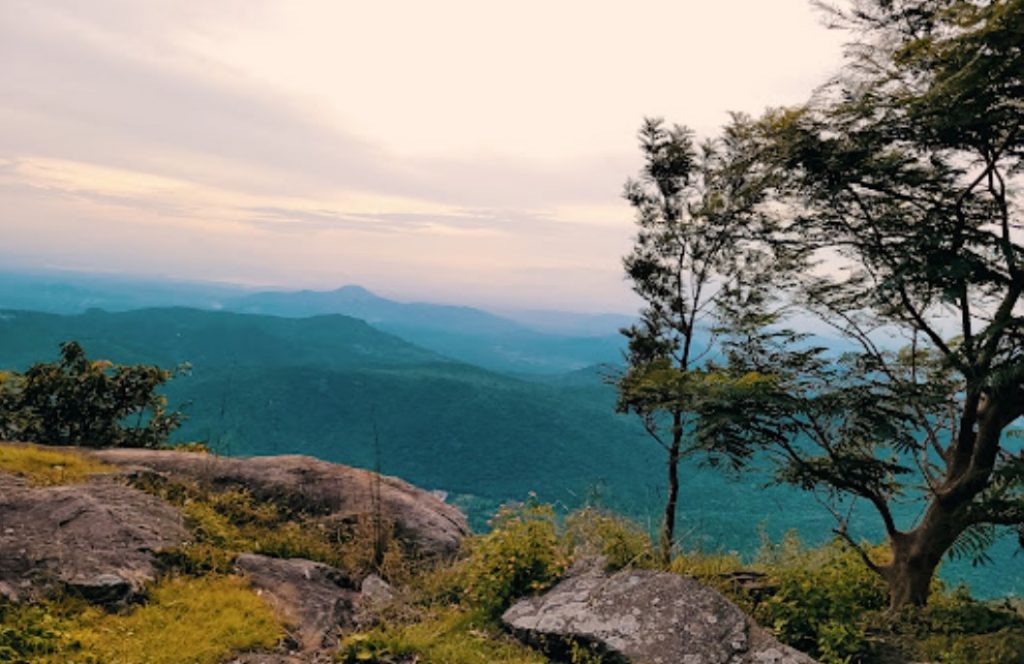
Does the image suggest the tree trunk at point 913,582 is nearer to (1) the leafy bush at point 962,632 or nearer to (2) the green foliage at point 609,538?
(1) the leafy bush at point 962,632

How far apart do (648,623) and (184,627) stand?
14.0ft

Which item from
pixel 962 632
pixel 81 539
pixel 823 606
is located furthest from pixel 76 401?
pixel 962 632

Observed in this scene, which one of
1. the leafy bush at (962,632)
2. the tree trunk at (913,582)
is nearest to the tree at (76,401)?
the tree trunk at (913,582)

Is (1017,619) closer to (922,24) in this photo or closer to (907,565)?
(907,565)

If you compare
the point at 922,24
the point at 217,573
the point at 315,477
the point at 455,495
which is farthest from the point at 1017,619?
the point at 455,495

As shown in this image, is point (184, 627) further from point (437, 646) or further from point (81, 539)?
point (437, 646)

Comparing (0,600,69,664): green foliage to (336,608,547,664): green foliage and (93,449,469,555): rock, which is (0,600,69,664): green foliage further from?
(93,449,469,555): rock

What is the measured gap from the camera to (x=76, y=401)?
15086mm

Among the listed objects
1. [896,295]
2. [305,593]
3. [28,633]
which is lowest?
[305,593]

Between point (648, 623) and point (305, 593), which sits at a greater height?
point (648, 623)

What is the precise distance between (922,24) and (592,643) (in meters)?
7.06

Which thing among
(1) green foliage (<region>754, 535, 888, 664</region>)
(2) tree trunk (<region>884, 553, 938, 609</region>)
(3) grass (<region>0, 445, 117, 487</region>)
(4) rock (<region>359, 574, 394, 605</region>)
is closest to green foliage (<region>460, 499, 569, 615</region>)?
(4) rock (<region>359, 574, 394, 605</region>)

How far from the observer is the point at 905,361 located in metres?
8.49

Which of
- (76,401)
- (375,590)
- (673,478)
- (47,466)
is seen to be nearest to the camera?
(375,590)
